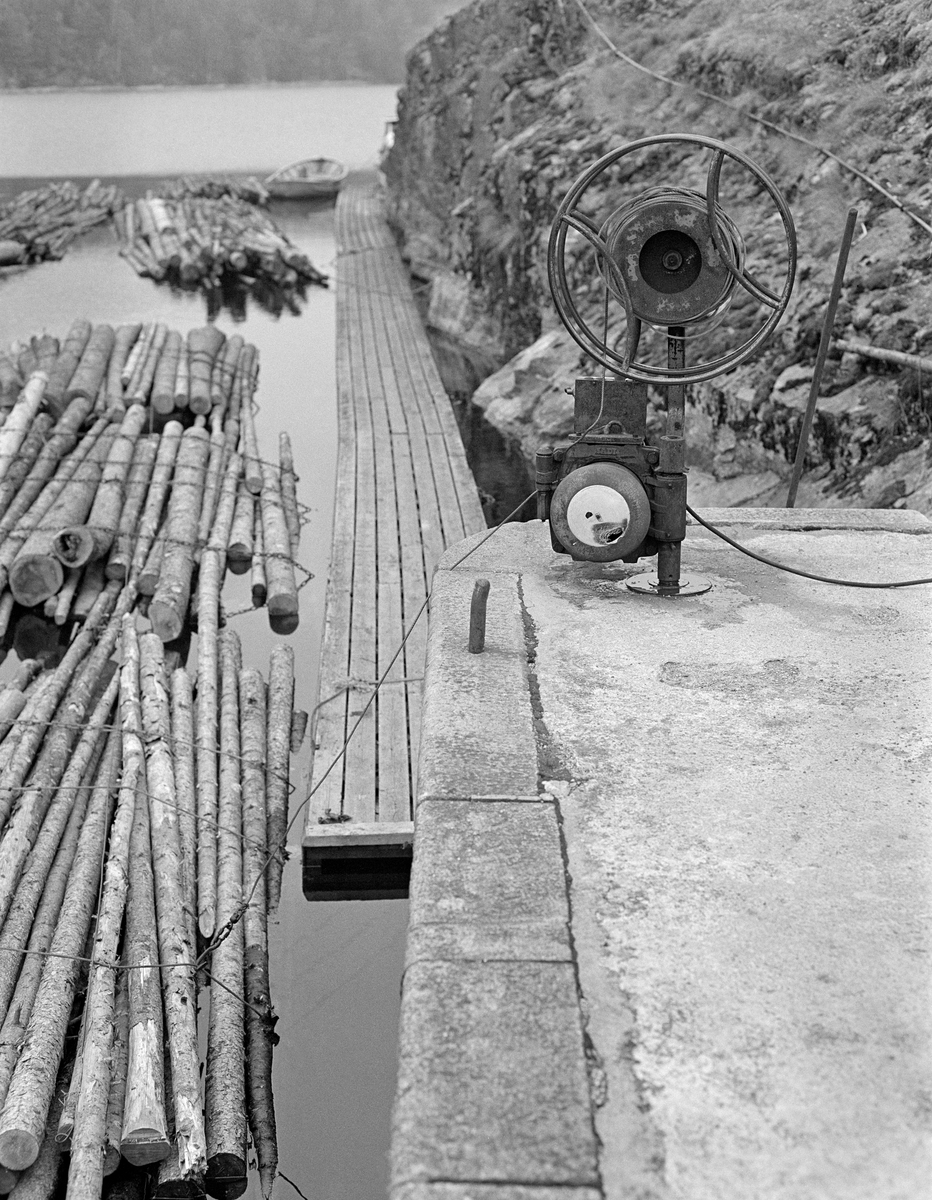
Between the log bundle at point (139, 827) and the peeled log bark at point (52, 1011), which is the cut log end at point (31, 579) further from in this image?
the peeled log bark at point (52, 1011)

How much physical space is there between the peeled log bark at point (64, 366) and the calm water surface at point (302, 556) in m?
3.16

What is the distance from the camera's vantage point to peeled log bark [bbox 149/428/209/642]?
12445 millimetres

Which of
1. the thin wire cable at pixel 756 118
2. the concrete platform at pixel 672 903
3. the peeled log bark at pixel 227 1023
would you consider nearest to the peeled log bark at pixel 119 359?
the thin wire cable at pixel 756 118

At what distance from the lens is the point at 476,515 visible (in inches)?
598

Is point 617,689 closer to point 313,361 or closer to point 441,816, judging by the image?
point 441,816

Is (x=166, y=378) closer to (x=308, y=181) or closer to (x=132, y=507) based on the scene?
(x=132, y=507)

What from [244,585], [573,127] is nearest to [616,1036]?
[244,585]

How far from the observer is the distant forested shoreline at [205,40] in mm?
55125

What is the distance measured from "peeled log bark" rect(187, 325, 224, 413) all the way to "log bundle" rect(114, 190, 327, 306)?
1034 cm

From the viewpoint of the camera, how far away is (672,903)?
4.71 meters

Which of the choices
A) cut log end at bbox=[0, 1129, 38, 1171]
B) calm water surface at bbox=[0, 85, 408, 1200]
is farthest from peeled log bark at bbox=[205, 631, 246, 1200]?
cut log end at bbox=[0, 1129, 38, 1171]

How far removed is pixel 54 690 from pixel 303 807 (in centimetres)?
243

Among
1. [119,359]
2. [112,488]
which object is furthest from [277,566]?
[119,359]

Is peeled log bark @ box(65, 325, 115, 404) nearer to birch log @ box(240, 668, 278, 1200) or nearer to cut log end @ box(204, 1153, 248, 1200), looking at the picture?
birch log @ box(240, 668, 278, 1200)
